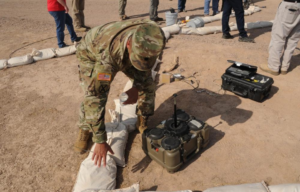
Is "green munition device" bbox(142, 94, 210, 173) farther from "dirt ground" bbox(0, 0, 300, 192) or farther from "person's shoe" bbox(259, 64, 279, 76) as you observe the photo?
"person's shoe" bbox(259, 64, 279, 76)

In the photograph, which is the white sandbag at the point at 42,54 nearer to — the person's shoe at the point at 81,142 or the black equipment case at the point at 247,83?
the person's shoe at the point at 81,142

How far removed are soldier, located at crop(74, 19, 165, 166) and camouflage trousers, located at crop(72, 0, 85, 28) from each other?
5.15m

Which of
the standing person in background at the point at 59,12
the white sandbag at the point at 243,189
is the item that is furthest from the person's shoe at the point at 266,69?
the standing person in background at the point at 59,12

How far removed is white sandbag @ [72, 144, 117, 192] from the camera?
101 inches

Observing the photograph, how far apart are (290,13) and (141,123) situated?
317 centimetres

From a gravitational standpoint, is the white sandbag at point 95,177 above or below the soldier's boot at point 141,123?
below

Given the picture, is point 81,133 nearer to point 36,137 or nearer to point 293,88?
point 36,137

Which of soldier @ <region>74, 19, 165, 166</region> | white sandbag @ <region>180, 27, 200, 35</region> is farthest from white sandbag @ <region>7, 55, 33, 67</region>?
white sandbag @ <region>180, 27, 200, 35</region>

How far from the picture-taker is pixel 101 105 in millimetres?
2549

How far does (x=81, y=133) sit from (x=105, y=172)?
72cm

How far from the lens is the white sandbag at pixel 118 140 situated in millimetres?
2979

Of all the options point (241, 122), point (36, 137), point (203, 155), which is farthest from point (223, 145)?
point (36, 137)

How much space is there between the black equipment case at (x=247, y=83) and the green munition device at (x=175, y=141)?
1429 mm

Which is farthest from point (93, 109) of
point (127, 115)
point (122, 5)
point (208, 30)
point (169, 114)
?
point (122, 5)
